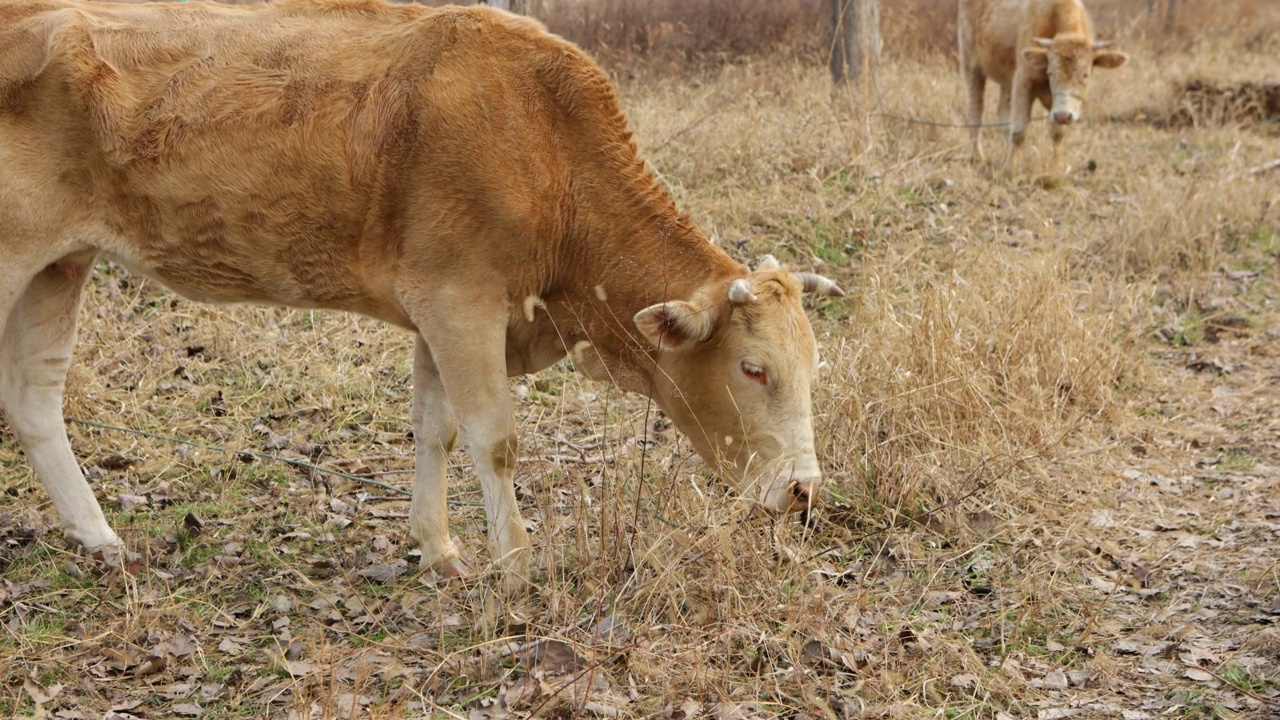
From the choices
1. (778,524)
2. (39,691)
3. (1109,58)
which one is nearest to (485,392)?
(778,524)

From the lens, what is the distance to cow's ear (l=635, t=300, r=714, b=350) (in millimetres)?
4824

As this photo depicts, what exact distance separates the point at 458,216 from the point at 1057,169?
8.98m

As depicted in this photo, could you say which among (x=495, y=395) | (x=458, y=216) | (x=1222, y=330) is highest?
(x=458, y=216)

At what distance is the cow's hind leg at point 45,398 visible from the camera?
5492 mm

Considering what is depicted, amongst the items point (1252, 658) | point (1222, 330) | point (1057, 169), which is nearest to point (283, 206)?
point (1252, 658)

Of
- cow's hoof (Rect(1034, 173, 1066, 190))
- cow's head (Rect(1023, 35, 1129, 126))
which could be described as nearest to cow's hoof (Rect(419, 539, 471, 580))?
Result: cow's hoof (Rect(1034, 173, 1066, 190))

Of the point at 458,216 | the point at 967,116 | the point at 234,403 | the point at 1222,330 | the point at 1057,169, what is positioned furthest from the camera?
the point at 967,116

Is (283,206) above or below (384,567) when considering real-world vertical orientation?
above

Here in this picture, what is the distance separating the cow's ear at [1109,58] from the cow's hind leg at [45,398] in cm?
1095

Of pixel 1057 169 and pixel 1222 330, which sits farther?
pixel 1057 169

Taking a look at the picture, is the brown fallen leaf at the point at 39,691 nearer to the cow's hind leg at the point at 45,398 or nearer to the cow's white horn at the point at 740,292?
the cow's hind leg at the point at 45,398

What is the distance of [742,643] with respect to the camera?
15.1 feet

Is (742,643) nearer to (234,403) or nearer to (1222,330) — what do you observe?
(234,403)

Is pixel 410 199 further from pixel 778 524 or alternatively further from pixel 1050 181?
pixel 1050 181
